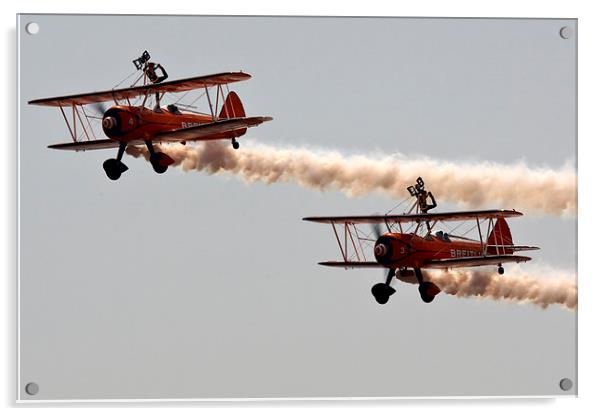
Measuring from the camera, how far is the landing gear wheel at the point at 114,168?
10.2 m

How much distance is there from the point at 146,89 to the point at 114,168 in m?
0.70

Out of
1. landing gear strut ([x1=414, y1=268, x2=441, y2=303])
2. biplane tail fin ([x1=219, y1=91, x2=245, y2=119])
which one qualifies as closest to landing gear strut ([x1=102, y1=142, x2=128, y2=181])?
biplane tail fin ([x1=219, y1=91, x2=245, y2=119])

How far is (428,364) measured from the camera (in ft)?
33.6

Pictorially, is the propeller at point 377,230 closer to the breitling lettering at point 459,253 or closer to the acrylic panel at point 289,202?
the acrylic panel at point 289,202

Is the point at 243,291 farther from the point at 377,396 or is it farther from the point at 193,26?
the point at 193,26

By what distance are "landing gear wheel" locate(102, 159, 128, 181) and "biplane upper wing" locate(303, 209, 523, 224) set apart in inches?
61.2

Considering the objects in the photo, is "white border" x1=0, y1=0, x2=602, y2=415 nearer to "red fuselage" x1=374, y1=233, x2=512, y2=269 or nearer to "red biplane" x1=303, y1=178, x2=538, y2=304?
"red biplane" x1=303, y1=178, x2=538, y2=304

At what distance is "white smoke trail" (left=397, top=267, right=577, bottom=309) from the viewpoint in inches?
404

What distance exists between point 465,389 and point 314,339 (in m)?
1.31

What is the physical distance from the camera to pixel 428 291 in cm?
1036

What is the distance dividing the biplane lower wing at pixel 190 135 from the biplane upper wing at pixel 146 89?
324 mm

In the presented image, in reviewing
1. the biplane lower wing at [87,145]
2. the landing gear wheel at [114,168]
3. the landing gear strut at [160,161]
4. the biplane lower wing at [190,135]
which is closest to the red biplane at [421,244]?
the biplane lower wing at [190,135]
